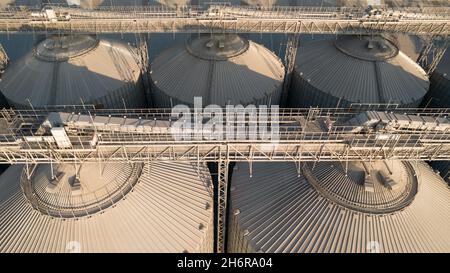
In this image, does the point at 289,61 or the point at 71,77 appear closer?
the point at 71,77

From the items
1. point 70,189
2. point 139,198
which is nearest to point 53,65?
point 70,189

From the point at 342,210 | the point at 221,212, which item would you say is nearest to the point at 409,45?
the point at 342,210

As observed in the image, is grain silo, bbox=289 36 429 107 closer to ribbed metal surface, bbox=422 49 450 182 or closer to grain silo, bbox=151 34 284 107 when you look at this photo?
ribbed metal surface, bbox=422 49 450 182

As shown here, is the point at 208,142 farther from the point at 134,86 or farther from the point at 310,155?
the point at 134,86

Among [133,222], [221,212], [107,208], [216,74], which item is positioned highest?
[216,74]

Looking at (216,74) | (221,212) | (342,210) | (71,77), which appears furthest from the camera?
(216,74)

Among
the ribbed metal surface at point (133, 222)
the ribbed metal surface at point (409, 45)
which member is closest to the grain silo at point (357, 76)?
the ribbed metal surface at point (409, 45)

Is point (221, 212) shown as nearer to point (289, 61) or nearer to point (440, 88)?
point (289, 61)
